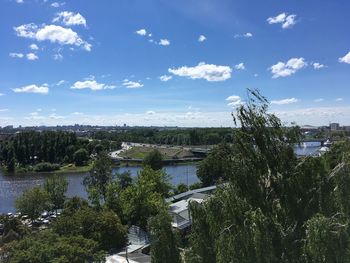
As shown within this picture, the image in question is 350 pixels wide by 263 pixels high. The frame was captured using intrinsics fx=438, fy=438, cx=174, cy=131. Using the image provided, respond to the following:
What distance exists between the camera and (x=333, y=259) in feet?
33.5

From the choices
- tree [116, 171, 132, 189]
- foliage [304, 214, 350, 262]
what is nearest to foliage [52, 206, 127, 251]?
foliage [304, 214, 350, 262]

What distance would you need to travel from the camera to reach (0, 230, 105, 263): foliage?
23266mm

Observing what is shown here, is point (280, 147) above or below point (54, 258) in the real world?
above

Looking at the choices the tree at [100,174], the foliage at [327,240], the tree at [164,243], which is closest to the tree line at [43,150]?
the tree at [100,174]

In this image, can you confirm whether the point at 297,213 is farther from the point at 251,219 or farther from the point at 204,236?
the point at 204,236

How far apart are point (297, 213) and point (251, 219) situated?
5.73ft

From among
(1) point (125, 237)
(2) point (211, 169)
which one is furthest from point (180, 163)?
(1) point (125, 237)

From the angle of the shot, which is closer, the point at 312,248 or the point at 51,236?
the point at 312,248

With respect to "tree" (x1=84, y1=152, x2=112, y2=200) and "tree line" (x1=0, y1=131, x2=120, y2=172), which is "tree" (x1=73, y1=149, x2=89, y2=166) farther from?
"tree" (x1=84, y1=152, x2=112, y2=200)

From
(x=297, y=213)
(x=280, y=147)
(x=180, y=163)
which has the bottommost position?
(x=180, y=163)

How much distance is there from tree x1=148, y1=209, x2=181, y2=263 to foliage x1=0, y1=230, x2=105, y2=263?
806 cm

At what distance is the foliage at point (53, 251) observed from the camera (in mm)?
23266

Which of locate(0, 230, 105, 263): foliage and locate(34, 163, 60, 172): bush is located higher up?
locate(0, 230, 105, 263): foliage

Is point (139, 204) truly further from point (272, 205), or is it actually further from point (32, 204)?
point (272, 205)
